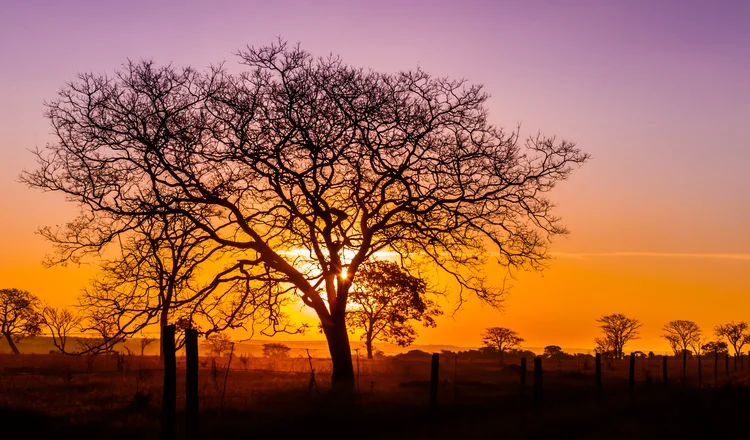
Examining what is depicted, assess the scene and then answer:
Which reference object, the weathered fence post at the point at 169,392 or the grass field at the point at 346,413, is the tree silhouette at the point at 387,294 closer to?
the grass field at the point at 346,413

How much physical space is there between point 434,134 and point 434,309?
28.4ft

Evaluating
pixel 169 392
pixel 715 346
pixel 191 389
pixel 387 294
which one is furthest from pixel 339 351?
pixel 715 346

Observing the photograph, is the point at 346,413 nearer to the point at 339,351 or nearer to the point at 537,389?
the point at 537,389

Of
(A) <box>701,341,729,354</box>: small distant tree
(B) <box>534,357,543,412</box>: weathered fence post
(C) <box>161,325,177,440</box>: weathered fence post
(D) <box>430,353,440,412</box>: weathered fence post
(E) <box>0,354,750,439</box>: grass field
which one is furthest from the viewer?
(A) <box>701,341,729,354</box>: small distant tree

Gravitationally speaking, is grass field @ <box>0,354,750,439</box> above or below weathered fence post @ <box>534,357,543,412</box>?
below

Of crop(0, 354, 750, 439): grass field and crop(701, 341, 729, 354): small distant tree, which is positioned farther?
crop(701, 341, 729, 354): small distant tree

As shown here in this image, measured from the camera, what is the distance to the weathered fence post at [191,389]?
1308cm

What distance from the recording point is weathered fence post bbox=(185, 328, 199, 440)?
42.9 ft

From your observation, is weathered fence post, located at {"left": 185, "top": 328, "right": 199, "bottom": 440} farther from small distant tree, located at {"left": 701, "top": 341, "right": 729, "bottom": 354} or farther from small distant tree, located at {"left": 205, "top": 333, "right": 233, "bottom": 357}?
small distant tree, located at {"left": 701, "top": 341, "right": 729, "bottom": 354}

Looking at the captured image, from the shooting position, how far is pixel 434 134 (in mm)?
24922

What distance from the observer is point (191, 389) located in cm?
1330

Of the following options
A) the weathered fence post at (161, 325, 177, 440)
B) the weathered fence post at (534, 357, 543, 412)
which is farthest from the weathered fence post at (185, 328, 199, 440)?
the weathered fence post at (534, 357, 543, 412)

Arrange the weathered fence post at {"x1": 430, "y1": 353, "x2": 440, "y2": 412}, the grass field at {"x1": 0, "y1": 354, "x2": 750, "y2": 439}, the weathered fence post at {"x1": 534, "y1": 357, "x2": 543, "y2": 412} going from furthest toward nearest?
the weathered fence post at {"x1": 534, "y1": 357, "x2": 543, "y2": 412}, the weathered fence post at {"x1": 430, "y1": 353, "x2": 440, "y2": 412}, the grass field at {"x1": 0, "y1": 354, "x2": 750, "y2": 439}

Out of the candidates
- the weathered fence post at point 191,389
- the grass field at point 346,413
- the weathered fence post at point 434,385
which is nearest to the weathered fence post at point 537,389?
the grass field at point 346,413
